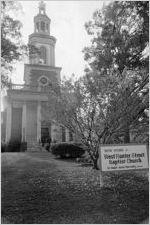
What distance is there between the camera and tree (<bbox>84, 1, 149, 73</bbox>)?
14.7m

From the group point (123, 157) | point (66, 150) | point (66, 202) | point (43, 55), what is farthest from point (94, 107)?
point (43, 55)

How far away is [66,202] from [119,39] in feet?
37.7

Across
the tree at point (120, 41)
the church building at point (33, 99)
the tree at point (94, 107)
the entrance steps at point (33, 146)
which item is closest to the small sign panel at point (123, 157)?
the tree at point (94, 107)

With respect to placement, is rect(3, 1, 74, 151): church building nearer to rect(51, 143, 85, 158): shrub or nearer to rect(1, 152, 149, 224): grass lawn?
rect(51, 143, 85, 158): shrub

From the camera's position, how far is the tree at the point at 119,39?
14.7 meters

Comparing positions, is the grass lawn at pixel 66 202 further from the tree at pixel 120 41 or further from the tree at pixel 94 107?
the tree at pixel 120 41

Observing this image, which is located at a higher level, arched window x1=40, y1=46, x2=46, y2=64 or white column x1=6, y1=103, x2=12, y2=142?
arched window x1=40, y1=46, x2=46, y2=64

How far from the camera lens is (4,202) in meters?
6.44

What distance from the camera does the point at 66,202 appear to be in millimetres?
6379

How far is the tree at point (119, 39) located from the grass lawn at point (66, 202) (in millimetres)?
8599

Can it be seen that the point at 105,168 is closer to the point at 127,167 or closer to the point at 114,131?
the point at 127,167

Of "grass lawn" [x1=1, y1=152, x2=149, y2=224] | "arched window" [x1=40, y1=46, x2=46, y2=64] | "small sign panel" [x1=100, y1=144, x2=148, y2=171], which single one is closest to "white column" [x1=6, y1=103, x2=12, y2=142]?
"arched window" [x1=40, y1=46, x2=46, y2=64]

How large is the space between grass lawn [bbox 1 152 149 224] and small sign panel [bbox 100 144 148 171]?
778 millimetres

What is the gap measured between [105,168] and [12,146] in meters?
20.4
